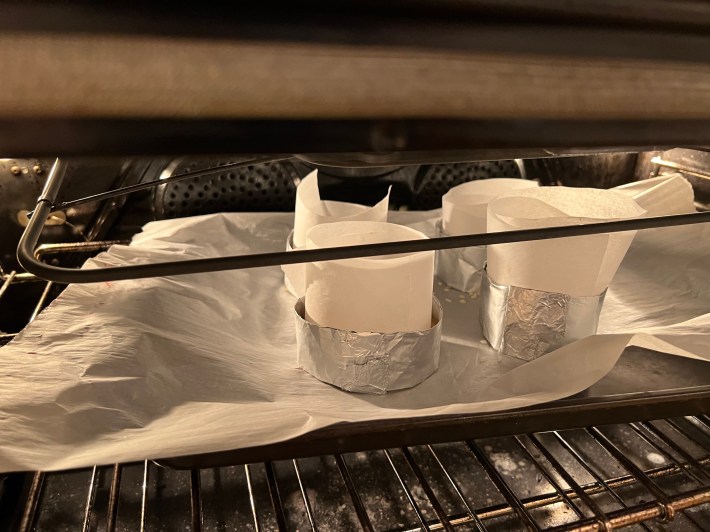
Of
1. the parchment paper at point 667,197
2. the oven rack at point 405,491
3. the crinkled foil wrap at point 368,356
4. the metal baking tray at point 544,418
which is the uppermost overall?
the parchment paper at point 667,197

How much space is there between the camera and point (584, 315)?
24.1 inches

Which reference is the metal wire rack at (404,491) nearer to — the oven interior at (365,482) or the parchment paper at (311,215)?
the oven interior at (365,482)

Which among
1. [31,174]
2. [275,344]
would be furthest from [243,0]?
[31,174]

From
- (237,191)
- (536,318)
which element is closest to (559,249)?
(536,318)

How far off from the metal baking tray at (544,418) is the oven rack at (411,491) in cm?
5

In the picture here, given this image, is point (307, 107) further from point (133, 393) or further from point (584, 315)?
point (584, 315)

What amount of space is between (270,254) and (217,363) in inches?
13.4

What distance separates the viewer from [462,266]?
0.79m

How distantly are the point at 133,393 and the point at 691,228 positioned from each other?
805 mm

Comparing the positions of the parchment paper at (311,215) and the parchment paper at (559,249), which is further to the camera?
the parchment paper at (311,215)

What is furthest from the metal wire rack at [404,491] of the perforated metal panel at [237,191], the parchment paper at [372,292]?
the perforated metal panel at [237,191]

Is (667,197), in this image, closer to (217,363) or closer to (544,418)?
(544,418)

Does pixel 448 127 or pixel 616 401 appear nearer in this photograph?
pixel 448 127

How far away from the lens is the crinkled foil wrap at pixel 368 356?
1.80 ft
